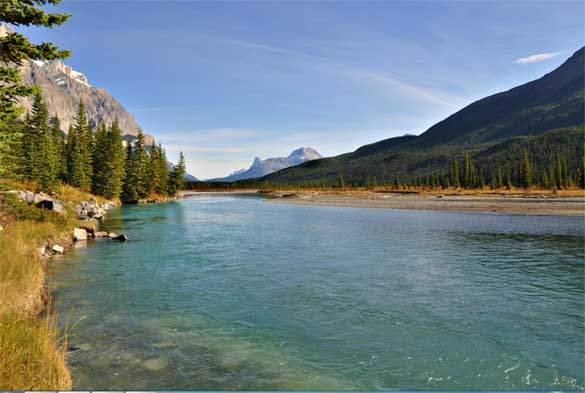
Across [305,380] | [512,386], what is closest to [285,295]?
[305,380]

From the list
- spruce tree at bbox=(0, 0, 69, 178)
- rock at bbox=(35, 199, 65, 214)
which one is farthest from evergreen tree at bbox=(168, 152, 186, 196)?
spruce tree at bbox=(0, 0, 69, 178)

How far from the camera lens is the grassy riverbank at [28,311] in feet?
24.2

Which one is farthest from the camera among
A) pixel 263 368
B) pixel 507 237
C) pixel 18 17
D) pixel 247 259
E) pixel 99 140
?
pixel 99 140

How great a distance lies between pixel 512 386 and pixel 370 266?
42.6 feet

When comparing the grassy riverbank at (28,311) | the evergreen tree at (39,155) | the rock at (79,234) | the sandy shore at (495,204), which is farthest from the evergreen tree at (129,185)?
the grassy riverbank at (28,311)

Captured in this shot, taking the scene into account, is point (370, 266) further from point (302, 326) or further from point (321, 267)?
point (302, 326)

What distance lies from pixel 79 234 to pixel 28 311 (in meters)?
19.4

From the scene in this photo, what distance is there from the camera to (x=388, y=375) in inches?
389

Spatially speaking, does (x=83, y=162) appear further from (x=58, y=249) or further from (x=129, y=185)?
(x=58, y=249)

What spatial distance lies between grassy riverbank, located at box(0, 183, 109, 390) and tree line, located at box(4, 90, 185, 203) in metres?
26.3

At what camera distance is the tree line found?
179 feet

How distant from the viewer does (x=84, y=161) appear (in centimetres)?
7638

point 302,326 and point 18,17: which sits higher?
point 18,17

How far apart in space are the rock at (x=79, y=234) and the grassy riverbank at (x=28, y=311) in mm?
760
